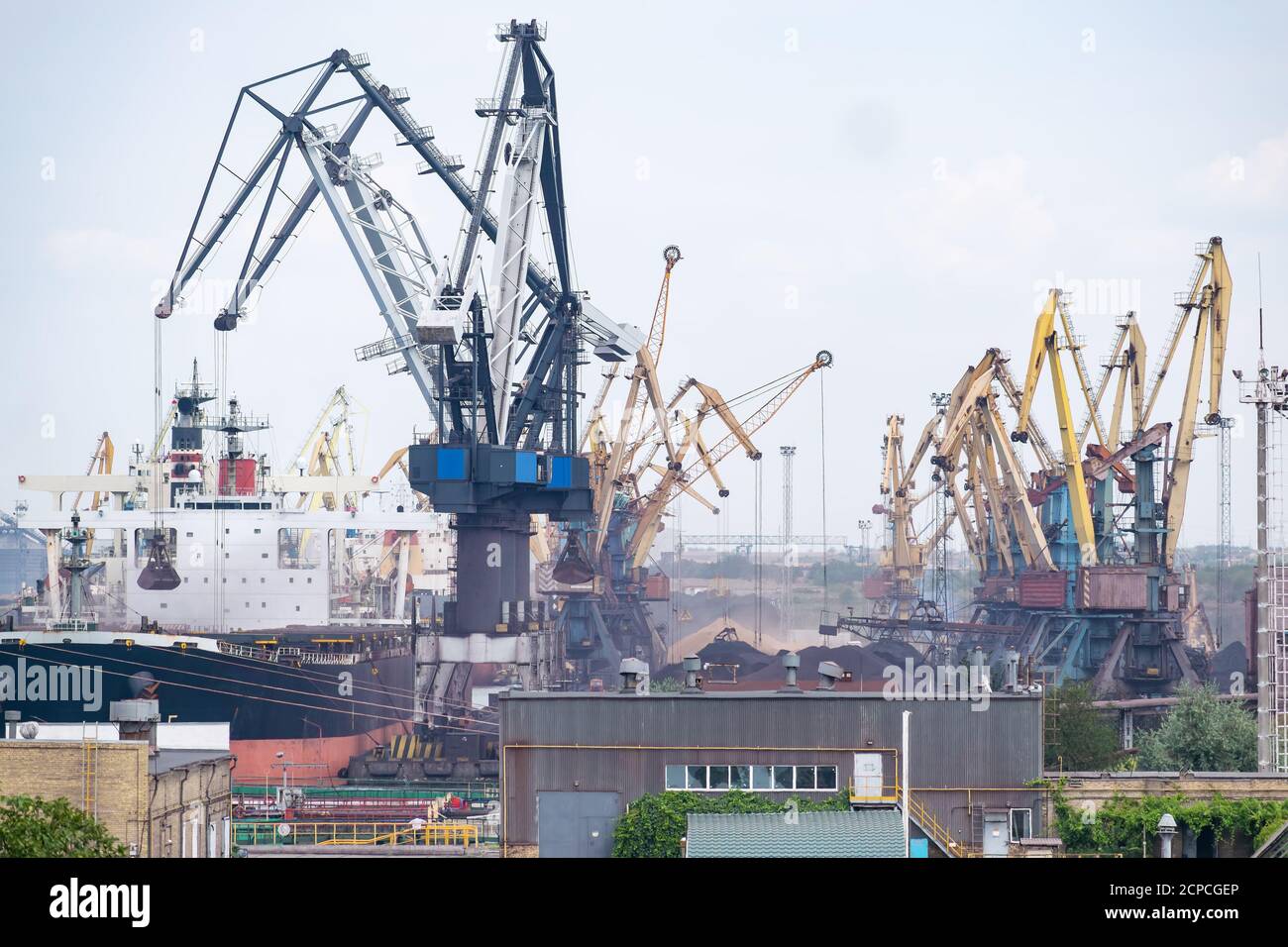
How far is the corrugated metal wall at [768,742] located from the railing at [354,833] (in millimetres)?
8950

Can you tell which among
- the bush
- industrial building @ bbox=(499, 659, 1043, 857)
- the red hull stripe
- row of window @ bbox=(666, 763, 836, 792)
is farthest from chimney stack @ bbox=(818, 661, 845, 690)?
the red hull stripe

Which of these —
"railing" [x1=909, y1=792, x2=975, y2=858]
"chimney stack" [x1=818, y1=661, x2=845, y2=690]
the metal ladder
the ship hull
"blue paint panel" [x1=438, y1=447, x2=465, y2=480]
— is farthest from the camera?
the ship hull

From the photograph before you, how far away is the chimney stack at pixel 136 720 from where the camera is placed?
114 feet

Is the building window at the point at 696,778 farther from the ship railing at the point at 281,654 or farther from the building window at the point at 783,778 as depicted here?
the ship railing at the point at 281,654

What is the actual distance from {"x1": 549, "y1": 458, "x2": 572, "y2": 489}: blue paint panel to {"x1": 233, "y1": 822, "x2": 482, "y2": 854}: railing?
83.4ft

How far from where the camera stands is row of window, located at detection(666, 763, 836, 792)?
33478 mm

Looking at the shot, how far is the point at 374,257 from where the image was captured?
7575cm

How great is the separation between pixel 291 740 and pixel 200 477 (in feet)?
76.3

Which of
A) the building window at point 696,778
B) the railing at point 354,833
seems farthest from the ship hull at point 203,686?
the building window at point 696,778
